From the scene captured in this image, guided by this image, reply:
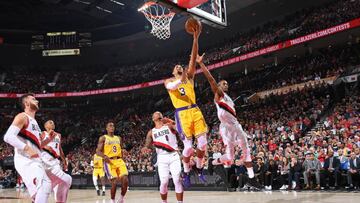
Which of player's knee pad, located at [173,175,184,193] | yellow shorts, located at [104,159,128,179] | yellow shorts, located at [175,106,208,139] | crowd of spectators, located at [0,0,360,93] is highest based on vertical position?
crowd of spectators, located at [0,0,360,93]

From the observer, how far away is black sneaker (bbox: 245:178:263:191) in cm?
1528

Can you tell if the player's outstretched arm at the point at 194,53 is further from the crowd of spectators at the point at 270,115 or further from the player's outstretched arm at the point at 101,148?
the crowd of spectators at the point at 270,115

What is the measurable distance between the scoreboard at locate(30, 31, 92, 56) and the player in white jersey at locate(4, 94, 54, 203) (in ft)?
108

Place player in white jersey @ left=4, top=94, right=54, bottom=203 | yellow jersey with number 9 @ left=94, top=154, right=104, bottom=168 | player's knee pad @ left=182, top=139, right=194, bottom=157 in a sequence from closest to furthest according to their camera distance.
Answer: player in white jersey @ left=4, top=94, right=54, bottom=203, player's knee pad @ left=182, top=139, right=194, bottom=157, yellow jersey with number 9 @ left=94, top=154, right=104, bottom=168

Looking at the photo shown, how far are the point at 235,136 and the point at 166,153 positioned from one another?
67.3 inches

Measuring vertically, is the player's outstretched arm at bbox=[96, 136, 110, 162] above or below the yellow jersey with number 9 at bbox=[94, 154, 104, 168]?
above

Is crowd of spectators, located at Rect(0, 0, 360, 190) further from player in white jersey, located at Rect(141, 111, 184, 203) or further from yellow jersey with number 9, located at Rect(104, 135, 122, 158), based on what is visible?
player in white jersey, located at Rect(141, 111, 184, 203)

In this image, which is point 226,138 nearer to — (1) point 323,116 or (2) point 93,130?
(1) point 323,116

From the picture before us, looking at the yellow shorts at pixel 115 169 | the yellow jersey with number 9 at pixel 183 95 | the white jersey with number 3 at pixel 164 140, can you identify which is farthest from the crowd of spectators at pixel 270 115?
the yellow jersey with number 9 at pixel 183 95

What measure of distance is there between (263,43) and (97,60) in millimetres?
22147

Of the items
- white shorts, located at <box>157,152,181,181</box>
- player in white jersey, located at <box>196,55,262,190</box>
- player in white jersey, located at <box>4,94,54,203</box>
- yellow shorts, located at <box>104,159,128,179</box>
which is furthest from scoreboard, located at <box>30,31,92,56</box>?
player in white jersey, located at <box>4,94,54,203</box>

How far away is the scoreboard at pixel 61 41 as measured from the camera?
123 ft

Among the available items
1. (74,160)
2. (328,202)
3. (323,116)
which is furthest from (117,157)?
(74,160)

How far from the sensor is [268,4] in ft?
98.5
